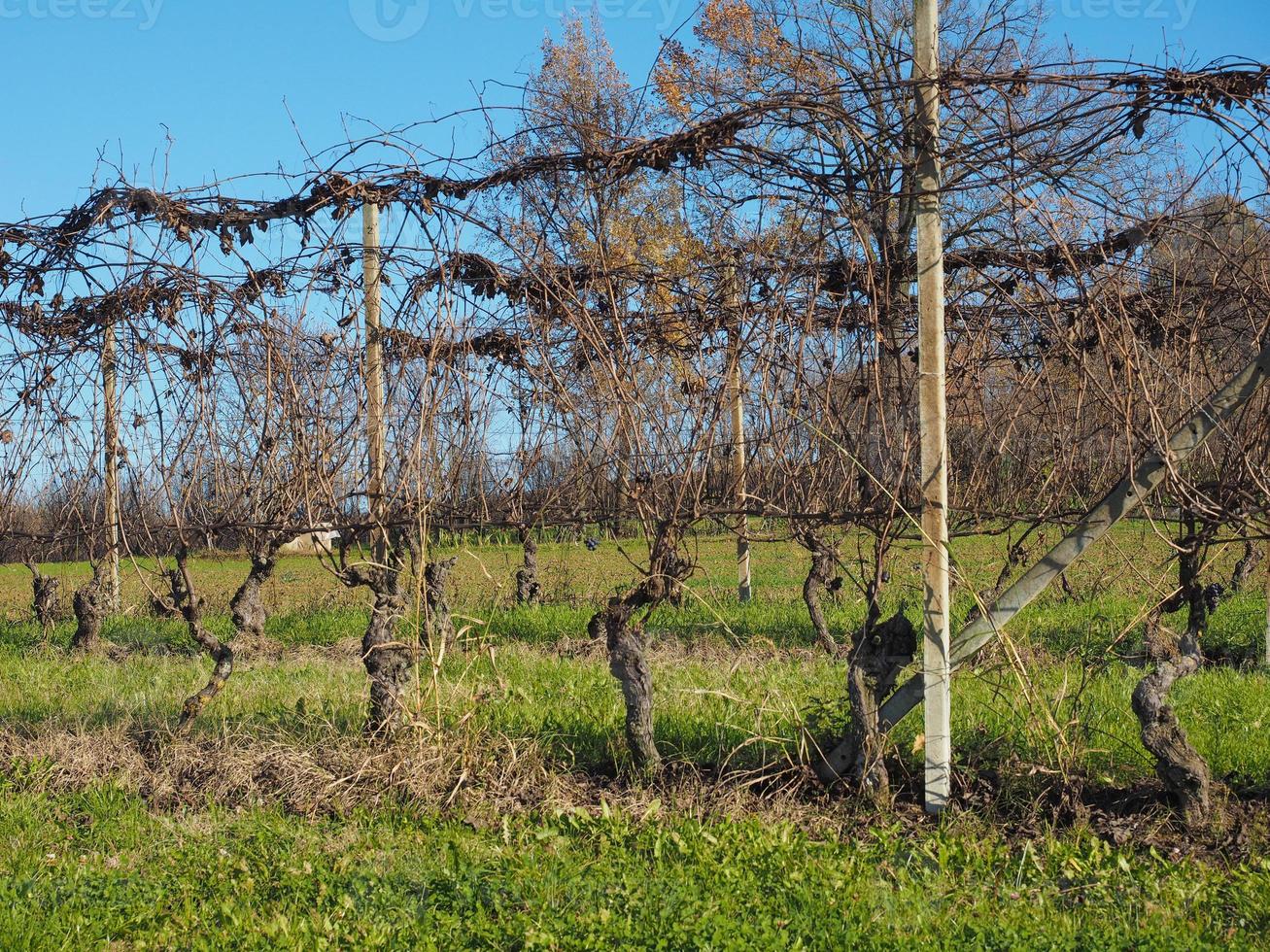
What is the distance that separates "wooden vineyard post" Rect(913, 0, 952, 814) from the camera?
4199 mm

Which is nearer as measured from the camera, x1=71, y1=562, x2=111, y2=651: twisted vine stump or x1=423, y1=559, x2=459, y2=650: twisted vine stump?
x1=423, y1=559, x2=459, y2=650: twisted vine stump

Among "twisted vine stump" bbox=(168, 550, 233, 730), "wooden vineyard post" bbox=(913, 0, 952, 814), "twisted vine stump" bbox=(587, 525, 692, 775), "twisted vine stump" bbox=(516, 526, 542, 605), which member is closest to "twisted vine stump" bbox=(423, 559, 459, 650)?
"twisted vine stump" bbox=(587, 525, 692, 775)

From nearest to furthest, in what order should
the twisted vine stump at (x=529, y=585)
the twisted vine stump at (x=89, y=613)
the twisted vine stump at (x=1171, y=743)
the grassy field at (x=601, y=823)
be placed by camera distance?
the grassy field at (x=601, y=823)
the twisted vine stump at (x=1171, y=743)
the twisted vine stump at (x=89, y=613)
the twisted vine stump at (x=529, y=585)

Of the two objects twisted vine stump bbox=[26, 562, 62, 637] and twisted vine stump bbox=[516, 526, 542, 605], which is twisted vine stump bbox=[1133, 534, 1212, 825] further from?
twisted vine stump bbox=[26, 562, 62, 637]

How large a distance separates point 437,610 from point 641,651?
2072mm

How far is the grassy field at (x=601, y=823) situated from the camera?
3287 mm

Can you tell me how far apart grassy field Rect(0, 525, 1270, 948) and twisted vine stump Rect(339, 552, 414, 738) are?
170mm

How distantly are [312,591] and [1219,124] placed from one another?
464 inches

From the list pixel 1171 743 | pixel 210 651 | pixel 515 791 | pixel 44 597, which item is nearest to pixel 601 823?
pixel 515 791

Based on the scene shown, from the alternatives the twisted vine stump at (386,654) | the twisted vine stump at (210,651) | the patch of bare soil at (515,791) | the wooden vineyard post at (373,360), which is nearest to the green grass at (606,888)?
the patch of bare soil at (515,791)

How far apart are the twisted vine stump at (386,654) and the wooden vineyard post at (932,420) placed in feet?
7.75

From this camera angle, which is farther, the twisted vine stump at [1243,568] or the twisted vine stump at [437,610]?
the twisted vine stump at [1243,568]

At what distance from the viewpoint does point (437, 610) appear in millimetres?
6465

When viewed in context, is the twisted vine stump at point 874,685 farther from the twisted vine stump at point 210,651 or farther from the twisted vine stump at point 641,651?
the twisted vine stump at point 210,651
